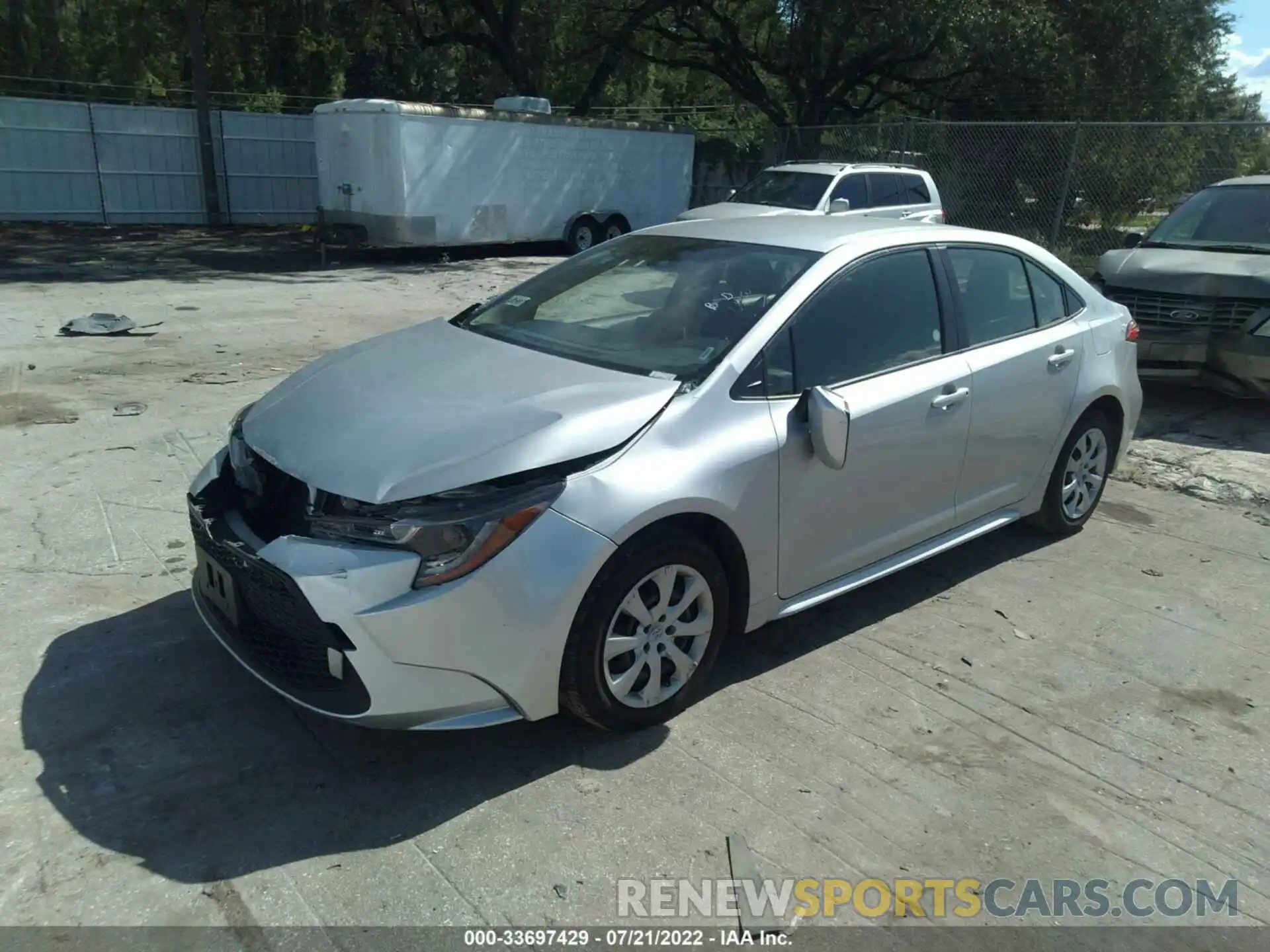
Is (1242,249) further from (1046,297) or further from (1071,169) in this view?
(1071,169)

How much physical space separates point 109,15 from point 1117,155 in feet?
90.9

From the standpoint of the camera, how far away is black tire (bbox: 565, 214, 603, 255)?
766 inches

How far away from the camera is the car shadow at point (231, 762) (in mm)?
2908

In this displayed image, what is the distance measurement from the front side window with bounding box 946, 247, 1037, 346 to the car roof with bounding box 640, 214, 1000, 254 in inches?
3.5

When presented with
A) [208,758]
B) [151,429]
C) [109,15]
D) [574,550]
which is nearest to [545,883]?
A: [574,550]

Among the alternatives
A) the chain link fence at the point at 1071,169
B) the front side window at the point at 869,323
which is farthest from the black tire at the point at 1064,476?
the chain link fence at the point at 1071,169

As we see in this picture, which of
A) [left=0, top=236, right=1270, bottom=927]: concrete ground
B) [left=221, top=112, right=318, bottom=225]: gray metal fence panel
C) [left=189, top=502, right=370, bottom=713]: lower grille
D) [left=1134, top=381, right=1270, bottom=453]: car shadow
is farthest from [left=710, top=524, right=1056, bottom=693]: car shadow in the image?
[left=221, top=112, right=318, bottom=225]: gray metal fence panel

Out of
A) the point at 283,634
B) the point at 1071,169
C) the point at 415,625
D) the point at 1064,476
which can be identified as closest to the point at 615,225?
the point at 1071,169

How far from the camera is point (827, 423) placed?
143 inches

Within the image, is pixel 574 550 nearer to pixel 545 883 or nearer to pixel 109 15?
pixel 545 883

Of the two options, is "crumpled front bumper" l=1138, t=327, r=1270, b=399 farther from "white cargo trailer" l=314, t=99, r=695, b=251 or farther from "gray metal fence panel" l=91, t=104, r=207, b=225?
"gray metal fence panel" l=91, t=104, r=207, b=225

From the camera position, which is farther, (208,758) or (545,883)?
(208,758)

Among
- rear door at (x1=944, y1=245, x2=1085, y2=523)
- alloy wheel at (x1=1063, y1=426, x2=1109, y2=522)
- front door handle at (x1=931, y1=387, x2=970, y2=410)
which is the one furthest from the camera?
alloy wheel at (x1=1063, y1=426, x2=1109, y2=522)

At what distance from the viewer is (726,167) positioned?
866 inches
